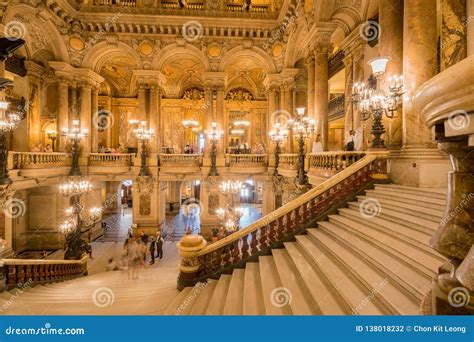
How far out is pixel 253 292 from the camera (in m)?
3.87

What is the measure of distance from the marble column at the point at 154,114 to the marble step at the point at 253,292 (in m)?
12.1

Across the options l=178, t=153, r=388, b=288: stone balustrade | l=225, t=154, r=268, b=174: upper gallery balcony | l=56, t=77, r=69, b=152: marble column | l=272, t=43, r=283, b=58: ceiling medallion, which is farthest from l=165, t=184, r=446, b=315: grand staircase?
l=56, t=77, r=69, b=152: marble column

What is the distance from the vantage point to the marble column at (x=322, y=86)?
432 inches

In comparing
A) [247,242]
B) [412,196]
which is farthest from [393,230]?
[247,242]

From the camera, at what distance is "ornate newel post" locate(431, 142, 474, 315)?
121 centimetres

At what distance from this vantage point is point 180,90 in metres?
22.0

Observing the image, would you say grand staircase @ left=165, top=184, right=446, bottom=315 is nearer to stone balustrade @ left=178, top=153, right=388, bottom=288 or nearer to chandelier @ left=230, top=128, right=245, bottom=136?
stone balustrade @ left=178, top=153, right=388, bottom=288

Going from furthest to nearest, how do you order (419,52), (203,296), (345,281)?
(419,52) → (203,296) → (345,281)

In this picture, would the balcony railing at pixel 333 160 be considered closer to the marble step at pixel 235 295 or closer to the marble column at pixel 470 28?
the marble column at pixel 470 28

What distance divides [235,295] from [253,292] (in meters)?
0.31

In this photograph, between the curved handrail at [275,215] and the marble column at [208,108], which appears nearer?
the curved handrail at [275,215]

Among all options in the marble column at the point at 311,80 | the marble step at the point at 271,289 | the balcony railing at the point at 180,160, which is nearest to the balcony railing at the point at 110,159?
the balcony railing at the point at 180,160

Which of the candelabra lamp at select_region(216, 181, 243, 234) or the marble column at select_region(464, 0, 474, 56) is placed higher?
the marble column at select_region(464, 0, 474, 56)

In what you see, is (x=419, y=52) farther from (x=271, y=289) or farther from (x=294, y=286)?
(x=271, y=289)
